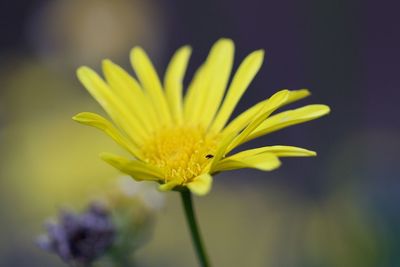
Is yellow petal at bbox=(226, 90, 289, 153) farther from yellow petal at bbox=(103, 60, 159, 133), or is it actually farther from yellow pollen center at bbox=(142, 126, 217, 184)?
yellow petal at bbox=(103, 60, 159, 133)

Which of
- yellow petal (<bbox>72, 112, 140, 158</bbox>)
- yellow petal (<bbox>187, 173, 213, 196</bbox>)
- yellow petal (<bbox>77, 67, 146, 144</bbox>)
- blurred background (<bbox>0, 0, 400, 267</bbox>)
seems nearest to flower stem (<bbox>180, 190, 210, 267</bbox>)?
yellow petal (<bbox>187, 173, 213, 196</bbox>)

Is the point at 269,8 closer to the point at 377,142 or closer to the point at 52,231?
the point at 377,142

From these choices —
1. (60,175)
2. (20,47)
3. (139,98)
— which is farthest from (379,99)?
(139,98)

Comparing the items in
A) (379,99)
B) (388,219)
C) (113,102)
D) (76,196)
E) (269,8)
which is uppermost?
(269,8)

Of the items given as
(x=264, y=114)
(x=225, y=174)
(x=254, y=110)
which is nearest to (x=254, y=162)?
(x=264, y=114)

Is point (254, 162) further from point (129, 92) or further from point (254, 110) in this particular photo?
point (129, 92)

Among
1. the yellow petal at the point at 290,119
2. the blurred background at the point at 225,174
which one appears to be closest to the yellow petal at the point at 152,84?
the yellow petal at the point at 290,119
